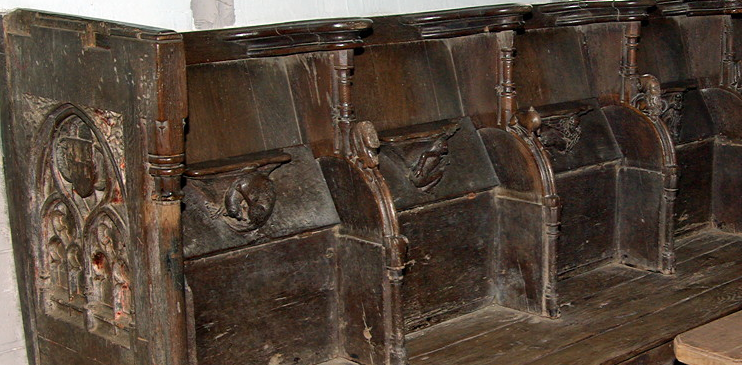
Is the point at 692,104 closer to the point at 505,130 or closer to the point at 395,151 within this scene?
the point at 505,130

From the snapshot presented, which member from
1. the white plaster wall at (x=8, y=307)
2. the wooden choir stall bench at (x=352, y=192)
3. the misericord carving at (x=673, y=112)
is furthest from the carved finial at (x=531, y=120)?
the white plaster wall at (x=8, y=307)

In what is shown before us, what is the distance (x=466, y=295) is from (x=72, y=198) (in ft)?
5.05

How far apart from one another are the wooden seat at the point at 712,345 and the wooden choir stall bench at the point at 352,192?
0.33 m

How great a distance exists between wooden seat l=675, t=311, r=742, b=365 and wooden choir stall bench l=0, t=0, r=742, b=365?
1.09ft

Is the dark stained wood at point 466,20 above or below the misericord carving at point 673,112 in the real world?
above

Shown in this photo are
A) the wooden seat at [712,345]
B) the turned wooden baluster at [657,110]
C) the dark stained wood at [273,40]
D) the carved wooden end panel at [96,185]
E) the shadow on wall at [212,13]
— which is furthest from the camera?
the turned wooden baluster at [657,110]

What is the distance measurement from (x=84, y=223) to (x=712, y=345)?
74.9 inches

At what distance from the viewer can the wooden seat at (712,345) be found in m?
3.21

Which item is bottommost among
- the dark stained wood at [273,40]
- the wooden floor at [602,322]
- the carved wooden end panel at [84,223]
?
the wooden floor at [602,322]

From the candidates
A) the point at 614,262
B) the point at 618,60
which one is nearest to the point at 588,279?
the point at 614,262

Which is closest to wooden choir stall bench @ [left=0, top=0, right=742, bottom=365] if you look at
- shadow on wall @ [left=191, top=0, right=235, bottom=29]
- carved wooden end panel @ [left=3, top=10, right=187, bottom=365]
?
carved wooden end panel @ [left=3, top=10, right=187, bottom=365]

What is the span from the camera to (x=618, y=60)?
4578mm

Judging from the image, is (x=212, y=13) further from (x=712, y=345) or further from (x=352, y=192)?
(x=712, y=345)

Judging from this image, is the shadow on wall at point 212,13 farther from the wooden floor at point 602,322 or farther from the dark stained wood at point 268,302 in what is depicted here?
the wooden floor at point 602,322
